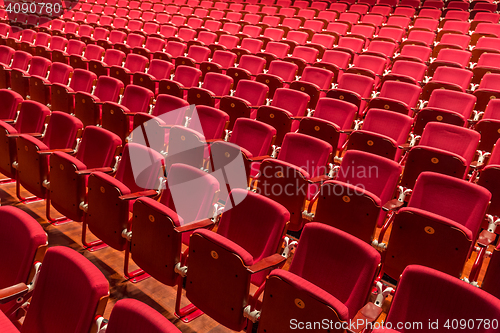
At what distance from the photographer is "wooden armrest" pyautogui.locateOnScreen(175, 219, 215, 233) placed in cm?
61

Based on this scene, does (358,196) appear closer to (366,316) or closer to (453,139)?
(366,316)

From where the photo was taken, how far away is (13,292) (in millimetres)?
479

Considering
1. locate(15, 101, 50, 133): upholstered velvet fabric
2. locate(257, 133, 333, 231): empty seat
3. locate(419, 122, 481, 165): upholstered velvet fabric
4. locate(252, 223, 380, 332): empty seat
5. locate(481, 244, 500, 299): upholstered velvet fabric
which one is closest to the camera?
locate(252, 223, 380, 332): empty seat

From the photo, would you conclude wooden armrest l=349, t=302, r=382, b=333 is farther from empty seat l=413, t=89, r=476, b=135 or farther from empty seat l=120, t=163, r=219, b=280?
empty seat l=413, t=89, r=476, b=135

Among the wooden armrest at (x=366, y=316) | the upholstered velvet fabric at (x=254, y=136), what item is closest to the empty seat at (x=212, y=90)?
the upholstered velvet fabric at (x=254, y=136)

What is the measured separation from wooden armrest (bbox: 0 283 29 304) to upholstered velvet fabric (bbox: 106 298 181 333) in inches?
6.4

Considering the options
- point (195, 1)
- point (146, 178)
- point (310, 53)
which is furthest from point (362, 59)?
point (195, 1)

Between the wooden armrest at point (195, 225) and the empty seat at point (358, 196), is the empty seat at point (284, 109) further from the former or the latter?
the wooden armrest at point (195, 225)

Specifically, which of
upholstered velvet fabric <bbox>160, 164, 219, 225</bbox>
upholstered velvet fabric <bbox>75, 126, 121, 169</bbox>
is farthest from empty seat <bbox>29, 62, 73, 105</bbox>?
upholstered velvet fabric <bbox>160, 164, 219, 225</bbox>

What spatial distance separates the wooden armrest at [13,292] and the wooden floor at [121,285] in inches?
8.1

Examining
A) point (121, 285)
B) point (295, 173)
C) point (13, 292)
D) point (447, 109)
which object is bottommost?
point (121, 285)

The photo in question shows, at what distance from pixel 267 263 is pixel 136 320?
23 centimetres

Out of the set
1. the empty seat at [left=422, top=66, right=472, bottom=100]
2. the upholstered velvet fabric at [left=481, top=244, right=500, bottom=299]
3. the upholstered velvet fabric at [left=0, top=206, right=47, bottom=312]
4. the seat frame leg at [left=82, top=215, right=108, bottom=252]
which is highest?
the empty seat at [left=422, top=66, right=472, bottom=100]

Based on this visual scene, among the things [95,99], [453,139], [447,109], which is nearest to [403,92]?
[447,109]
